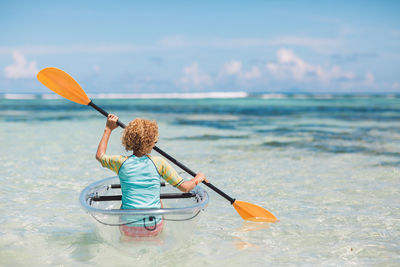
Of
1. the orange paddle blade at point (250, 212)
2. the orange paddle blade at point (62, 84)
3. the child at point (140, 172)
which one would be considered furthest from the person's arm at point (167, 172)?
the orange paddle blade at point (62, 84)

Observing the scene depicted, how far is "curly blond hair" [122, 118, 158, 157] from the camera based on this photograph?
328cm

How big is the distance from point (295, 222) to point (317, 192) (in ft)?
5.13

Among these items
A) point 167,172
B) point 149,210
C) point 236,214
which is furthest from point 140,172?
point 236,214

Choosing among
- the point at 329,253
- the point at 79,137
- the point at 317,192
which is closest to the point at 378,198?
the point at 317,192

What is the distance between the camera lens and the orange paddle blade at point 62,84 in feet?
15.2

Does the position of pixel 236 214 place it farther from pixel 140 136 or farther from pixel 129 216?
pixel 140 136

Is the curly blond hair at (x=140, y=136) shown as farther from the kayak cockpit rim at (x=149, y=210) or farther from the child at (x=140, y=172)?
the kayak cockpit rim at (x=149, y=210)

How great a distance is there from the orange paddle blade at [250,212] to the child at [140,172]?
1.62m

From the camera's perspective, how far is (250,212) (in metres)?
4.82

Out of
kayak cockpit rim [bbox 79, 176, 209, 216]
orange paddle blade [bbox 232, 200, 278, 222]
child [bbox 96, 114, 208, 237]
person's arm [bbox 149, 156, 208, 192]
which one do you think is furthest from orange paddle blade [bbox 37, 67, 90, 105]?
orange paddle blade [bbox 232, 200, 278, 222]

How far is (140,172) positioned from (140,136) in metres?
0.32

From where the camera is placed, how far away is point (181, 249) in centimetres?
400

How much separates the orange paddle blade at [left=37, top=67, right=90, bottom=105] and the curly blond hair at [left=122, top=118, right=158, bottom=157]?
4.98 feet

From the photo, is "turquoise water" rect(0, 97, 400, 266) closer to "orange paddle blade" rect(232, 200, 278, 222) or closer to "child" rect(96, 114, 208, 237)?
"orange paddle blade" rect(232, 200, 278, 222)
